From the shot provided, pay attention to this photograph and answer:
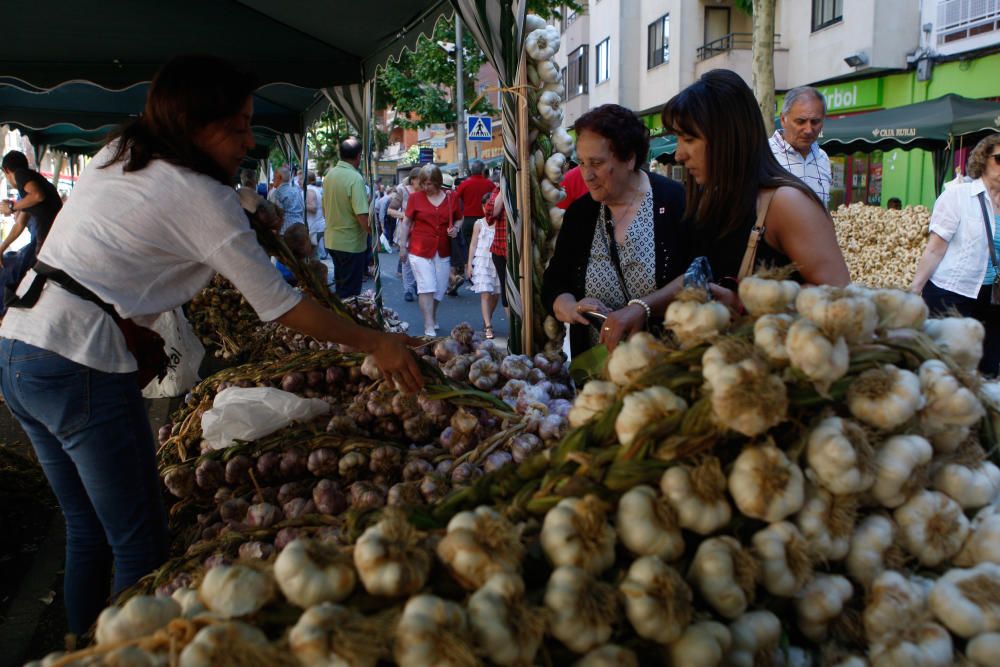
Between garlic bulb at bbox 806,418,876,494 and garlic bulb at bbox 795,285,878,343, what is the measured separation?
0.41 feet

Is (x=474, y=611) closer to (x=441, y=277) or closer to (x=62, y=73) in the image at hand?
(x=62, y=73)

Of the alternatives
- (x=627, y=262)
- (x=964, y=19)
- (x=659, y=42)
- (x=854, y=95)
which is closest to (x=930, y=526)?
(x=627, y=262)

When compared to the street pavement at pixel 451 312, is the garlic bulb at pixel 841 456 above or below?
above

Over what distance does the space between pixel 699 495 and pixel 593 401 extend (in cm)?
24

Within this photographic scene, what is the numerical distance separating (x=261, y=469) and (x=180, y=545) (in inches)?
12.4

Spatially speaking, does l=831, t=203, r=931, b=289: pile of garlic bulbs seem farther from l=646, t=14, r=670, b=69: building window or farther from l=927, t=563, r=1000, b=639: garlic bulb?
l=646, t=14, r=670, b=69: building window

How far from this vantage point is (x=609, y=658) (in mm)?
953

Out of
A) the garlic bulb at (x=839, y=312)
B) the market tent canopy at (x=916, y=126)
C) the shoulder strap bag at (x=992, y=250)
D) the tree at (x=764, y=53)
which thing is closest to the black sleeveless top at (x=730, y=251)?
the garlic bulb at (x=839, y=312)

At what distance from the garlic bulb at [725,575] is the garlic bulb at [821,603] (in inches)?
4.3

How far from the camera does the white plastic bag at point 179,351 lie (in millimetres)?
4232

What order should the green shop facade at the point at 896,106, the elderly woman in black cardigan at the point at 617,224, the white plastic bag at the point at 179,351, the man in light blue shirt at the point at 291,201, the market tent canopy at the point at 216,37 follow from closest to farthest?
the elderly woman in black cardigan at the point at 617,224 < the white plastic bag at the point at 179,351 < the market tent canopy at the point at 216,37 < the man in light blue shirt at the point at 291,201 < the green shop facade at the point at 896,106

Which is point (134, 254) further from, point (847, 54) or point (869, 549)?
point (847, 54)

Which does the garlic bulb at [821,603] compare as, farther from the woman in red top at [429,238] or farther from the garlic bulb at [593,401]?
the woman in red top at [429,238]

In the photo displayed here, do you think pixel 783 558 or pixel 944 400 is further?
pixel 944 400
